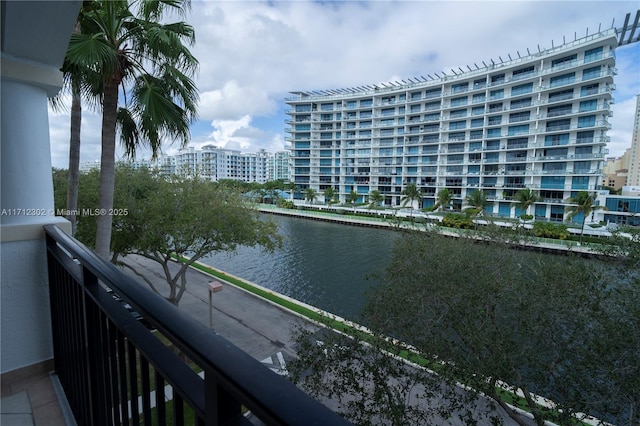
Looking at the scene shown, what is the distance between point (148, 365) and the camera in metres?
0.86

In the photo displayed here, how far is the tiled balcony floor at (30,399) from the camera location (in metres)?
1.99

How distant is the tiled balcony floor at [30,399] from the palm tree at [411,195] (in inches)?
1652

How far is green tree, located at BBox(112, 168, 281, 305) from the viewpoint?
8.80m

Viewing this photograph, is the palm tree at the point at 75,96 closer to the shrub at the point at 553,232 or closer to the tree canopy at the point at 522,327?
the tree canopy at the point at 522,327

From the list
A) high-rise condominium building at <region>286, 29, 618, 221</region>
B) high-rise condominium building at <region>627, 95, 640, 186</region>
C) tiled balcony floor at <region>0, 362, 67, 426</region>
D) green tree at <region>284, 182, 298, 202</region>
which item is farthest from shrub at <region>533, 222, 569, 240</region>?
high-rise condominium building at <region>627, 95, 640, 186</region>

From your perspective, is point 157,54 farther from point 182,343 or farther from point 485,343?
point 485,343

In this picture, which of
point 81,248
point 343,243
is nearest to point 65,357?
point 81,248

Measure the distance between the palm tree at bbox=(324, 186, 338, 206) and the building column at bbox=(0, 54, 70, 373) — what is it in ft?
156

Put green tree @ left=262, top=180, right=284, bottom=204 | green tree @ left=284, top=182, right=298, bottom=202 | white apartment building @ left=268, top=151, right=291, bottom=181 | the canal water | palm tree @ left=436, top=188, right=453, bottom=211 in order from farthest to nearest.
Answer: white apartment building @ left=268, top=151, right=291, bottom=181 < green tree @ left=262, top=180, right=284, bottom=204 < green tree @ left=284, top=182, right=298, bottom=202 < palm tree @ left=436, top=188, right=453, bottom=211 < the canal water

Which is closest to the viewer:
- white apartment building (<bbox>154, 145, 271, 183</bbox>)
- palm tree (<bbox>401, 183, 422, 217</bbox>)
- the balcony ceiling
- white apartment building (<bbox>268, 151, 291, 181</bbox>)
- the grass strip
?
the balcony ceiling

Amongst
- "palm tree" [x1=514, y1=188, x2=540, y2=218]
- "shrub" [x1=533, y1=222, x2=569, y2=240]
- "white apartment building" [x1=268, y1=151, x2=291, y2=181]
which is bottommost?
"shrub" [x1=533, y1=222, x2=569, y2=240]

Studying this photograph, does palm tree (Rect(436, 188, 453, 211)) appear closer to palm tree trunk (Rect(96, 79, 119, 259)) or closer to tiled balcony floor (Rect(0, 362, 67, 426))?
palm tree trunk (Rect(96, 79, 119, 259))

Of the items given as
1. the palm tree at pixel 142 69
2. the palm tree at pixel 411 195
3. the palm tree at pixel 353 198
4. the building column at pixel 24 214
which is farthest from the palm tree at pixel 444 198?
the building column at pixel 24 214

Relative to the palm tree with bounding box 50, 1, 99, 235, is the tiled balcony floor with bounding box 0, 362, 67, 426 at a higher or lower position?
lower
